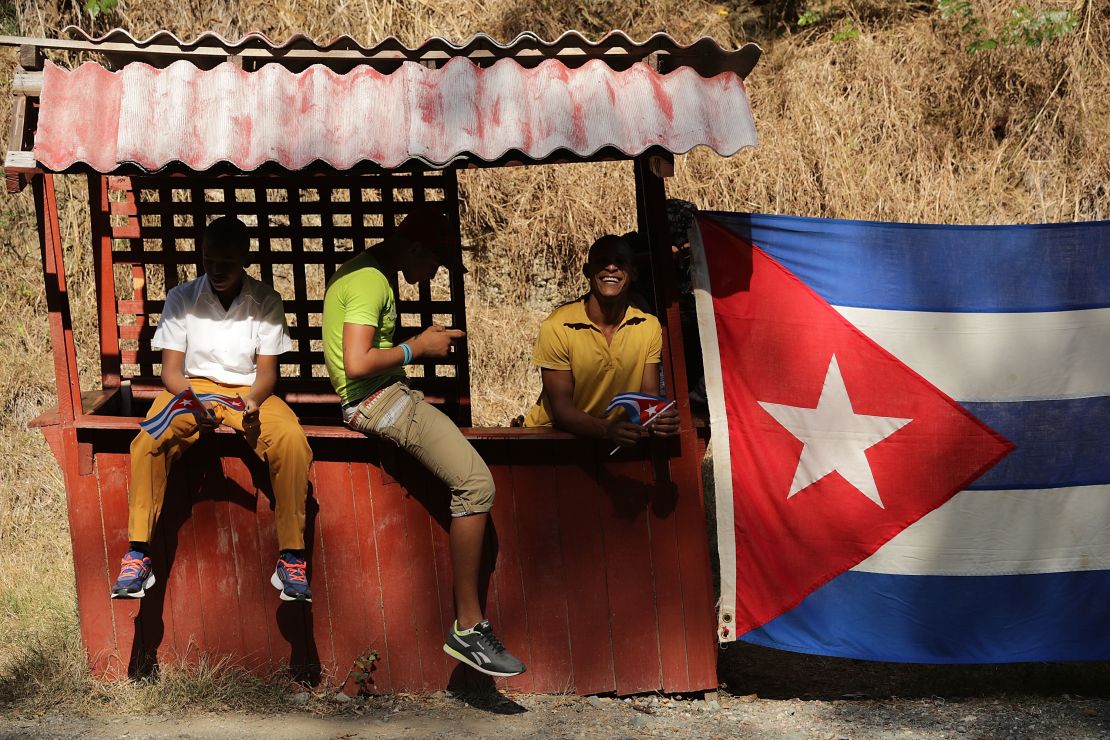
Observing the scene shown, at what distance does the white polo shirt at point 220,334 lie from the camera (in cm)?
517

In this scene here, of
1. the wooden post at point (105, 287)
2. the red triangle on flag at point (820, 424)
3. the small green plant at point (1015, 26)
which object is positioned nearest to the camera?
the red triangle on flag at point (820, 424)

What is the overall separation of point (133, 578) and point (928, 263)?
390 centimetres

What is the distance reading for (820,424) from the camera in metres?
5.16

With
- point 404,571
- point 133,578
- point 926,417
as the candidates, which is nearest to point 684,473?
point 926,417

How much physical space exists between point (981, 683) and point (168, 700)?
410 centimetres

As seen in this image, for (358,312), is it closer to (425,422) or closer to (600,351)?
(425,422)

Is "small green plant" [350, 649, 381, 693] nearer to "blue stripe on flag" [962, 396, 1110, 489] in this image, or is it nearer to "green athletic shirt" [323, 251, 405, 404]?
"green athletic shirt" [323, 251, 405, 404]

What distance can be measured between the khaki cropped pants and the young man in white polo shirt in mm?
375

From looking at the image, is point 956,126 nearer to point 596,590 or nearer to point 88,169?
point 596,590

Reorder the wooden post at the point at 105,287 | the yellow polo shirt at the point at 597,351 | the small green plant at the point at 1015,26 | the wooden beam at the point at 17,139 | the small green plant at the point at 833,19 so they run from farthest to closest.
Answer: the small green plant at the point at 833,19
the small green plant at the point at 1015,26
the wooden post at the point at 105,287
the yellow polo shirt at the point at 597,351
the wooden beam at the point at 17,139

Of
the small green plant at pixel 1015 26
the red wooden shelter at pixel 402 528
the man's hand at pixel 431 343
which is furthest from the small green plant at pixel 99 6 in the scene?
the small green plant at pixel 1015 26

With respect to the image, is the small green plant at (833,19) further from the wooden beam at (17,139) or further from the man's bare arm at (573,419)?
the wooden beam at (17,139)

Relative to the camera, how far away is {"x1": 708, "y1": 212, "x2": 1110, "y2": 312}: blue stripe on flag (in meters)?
5.11

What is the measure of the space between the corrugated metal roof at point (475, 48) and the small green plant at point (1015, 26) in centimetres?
800
